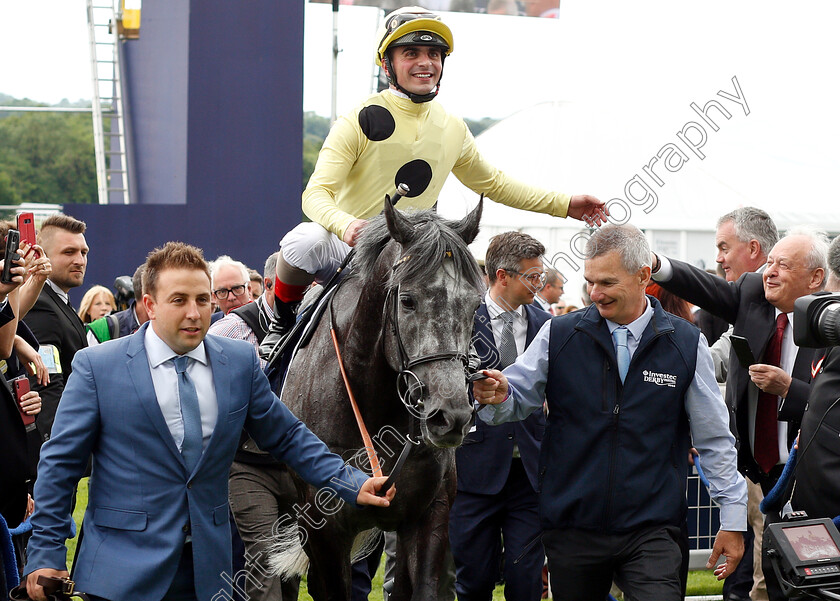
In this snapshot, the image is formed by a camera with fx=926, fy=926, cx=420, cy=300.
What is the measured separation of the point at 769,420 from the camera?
4410 mm

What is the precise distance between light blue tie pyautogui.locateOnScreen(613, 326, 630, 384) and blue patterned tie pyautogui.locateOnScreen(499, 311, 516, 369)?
1.20m

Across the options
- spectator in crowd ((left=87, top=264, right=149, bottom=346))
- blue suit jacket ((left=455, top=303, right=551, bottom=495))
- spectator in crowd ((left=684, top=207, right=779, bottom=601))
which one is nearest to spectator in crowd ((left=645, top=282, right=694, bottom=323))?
spectator in crowd ((left=684, top=207, right=779, bottom=601))

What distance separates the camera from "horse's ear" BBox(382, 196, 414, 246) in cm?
326

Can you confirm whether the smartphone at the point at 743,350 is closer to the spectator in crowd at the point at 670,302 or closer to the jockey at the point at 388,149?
the spectator in crowd at the point at 670,302

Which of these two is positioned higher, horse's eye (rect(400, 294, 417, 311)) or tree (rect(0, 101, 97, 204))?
horse's eye (rect(400, 294, 417, 311))

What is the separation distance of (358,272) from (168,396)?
1.02 m

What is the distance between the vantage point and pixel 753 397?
14.5ft

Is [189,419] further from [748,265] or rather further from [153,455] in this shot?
[748,265]

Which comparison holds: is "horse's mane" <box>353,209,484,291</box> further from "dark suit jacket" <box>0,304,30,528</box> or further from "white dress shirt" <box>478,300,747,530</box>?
"dark suit jacket" <box>0,304,30,528</box>

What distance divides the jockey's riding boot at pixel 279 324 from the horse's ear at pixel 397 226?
1.26 meters

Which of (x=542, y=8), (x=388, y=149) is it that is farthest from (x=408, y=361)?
(x=542, y=8)

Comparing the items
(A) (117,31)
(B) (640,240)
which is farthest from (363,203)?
(A) (117,31)

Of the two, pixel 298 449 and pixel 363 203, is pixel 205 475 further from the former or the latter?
pixel 363 203

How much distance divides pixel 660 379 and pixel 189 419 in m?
1.73
